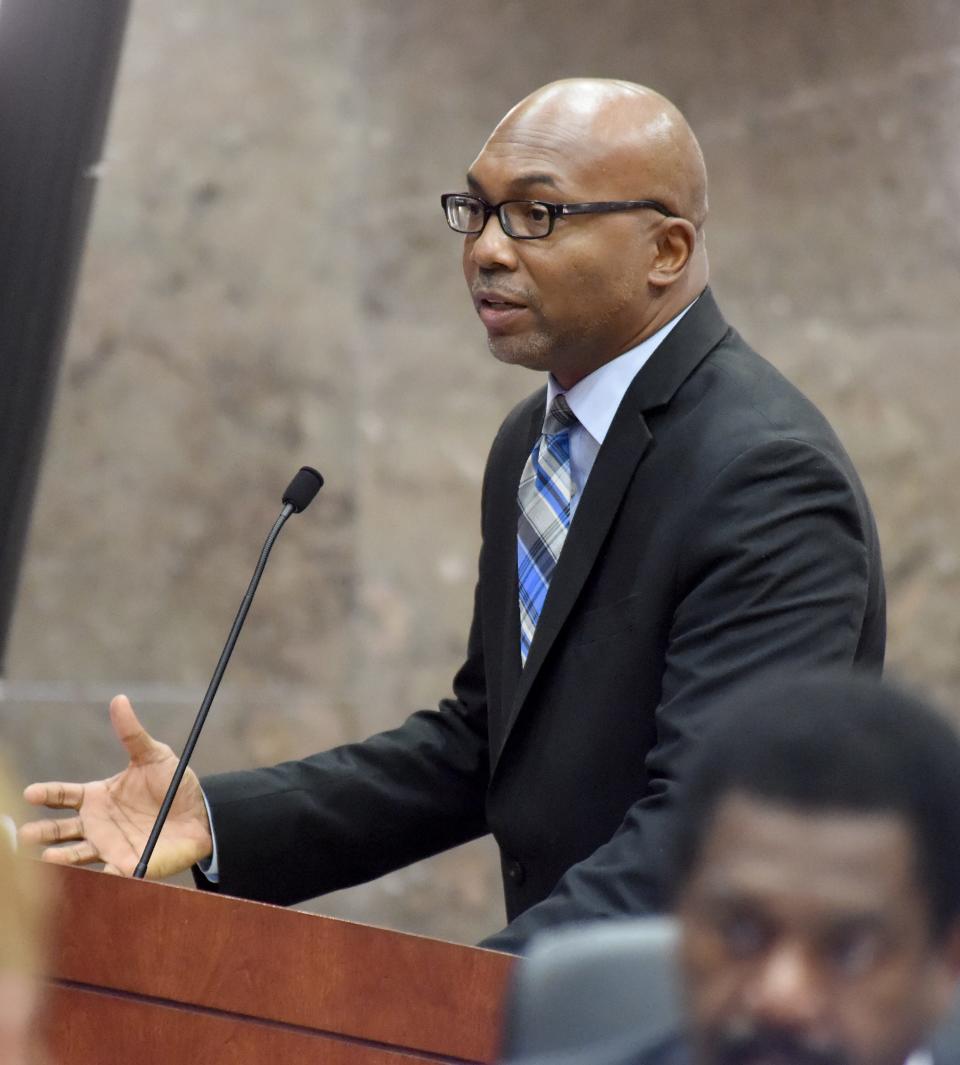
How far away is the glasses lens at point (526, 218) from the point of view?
9.03ft

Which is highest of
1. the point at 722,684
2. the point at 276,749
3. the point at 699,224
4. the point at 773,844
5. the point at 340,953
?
the point at 699,224

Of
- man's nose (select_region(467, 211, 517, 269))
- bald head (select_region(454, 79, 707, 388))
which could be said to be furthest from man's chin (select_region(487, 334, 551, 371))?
man's nose (select_region(467, 211, 517, 269))

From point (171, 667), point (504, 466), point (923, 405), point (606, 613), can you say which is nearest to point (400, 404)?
point (171, 667)

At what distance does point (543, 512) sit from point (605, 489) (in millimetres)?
170

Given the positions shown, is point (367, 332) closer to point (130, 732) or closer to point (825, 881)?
point (130, 732)

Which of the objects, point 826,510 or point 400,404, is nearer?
point 826,510

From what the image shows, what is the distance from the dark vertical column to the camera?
A: 4012 millimetres

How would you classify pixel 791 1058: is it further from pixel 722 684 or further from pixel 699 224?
pixel 699 224

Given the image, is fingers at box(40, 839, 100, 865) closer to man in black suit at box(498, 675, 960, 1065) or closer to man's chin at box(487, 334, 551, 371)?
man's chin at box(487, 334, 551, 371)

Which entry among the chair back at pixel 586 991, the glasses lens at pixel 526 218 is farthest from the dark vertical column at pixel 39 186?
the chair back at pixel 586 991

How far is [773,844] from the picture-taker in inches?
40.3

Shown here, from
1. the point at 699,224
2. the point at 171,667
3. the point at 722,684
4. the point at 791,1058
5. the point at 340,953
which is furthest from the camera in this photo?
the point at 171,667

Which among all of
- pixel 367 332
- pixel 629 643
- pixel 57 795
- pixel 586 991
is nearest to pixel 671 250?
pixel 629 643

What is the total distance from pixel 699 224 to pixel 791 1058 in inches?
80.1
